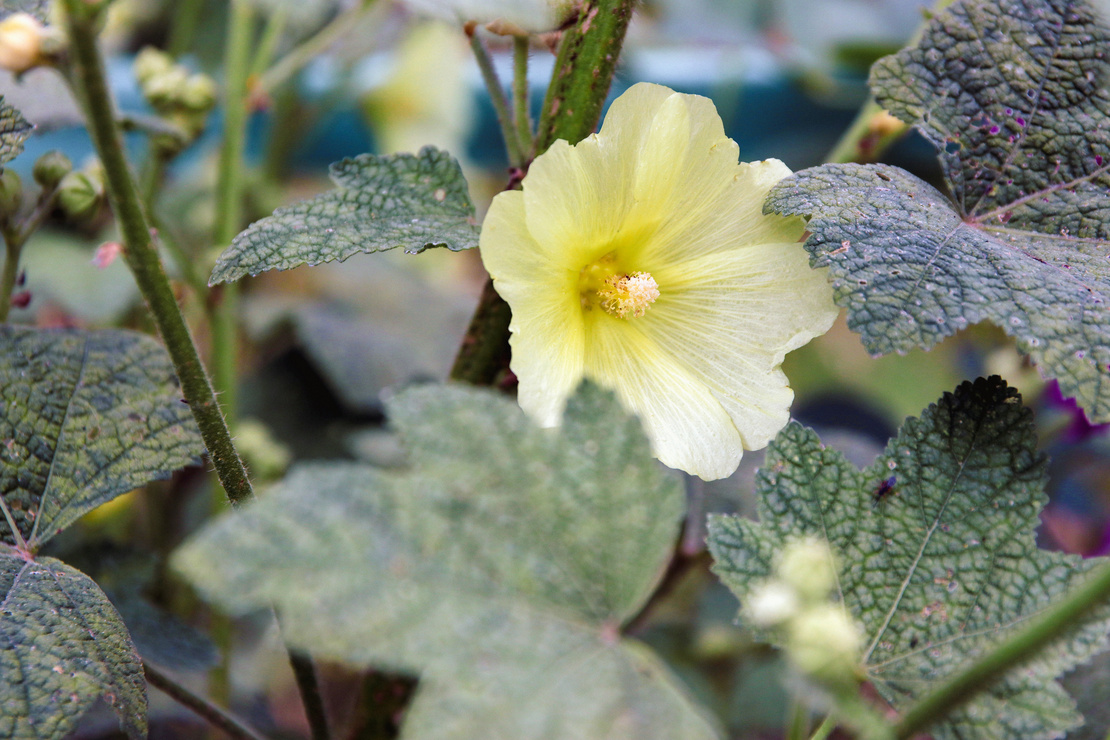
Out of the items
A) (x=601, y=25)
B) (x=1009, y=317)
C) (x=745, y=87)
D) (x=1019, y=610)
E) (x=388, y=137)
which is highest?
(x=601, y=25)

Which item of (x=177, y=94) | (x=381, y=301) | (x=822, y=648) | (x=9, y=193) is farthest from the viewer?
(x=381, y=301)

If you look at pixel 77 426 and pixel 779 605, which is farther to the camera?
pixel 77 426

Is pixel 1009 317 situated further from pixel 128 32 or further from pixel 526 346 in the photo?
pixel 128 32

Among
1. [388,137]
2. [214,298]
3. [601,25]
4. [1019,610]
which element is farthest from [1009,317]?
[388,137]

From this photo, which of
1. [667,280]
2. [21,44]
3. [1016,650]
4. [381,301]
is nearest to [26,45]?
[21,44]

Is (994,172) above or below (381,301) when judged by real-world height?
above

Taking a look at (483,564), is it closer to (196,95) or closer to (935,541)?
(935,541)

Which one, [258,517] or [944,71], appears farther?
[944,71]
